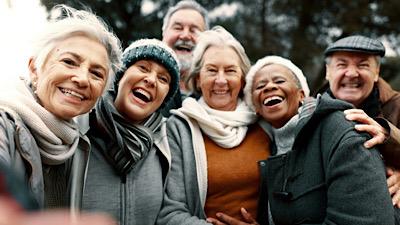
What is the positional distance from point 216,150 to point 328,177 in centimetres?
76

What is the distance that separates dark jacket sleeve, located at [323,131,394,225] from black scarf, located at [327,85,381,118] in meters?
0.95

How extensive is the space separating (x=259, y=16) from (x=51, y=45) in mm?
8313

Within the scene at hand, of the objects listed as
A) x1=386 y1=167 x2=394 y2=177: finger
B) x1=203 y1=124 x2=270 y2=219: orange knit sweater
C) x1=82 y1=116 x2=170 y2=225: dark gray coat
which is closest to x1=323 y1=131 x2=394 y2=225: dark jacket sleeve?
x1=386 y1=167 x2=394 y2=177: finger

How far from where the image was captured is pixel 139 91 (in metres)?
2.34

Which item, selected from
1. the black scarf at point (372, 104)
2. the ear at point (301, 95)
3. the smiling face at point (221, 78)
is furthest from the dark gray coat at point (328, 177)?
the black scarf at point (372, 104)

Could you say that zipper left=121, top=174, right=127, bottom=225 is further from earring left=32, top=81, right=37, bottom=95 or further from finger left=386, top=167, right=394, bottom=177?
finger left=386, top=167, right=394, bottom=177

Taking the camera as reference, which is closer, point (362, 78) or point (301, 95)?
point (301, 95)

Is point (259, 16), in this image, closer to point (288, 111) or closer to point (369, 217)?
point (288, 111)

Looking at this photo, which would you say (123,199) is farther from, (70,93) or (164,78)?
(164,78)

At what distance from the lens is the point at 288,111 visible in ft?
8.20

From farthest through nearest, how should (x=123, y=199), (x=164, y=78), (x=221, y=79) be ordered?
(x=221, y=79), (x=164, y=78), (x=123, y=199)

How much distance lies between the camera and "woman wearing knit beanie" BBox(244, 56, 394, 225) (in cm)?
180

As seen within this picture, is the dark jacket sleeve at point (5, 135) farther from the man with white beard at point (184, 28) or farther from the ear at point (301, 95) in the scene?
the man with white beard at point (184, 28)

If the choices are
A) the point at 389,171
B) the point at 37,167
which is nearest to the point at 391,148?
the point at 389,171
